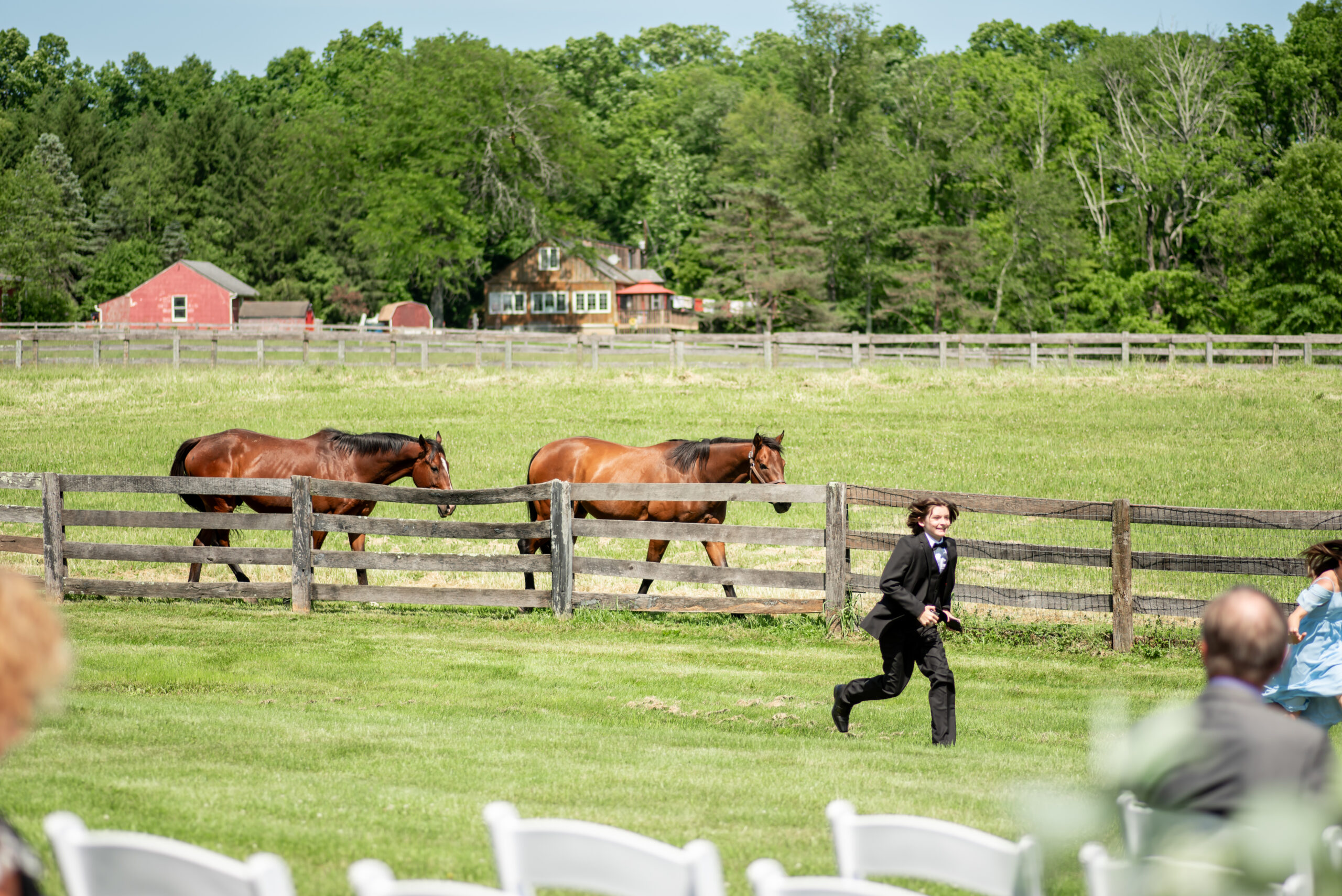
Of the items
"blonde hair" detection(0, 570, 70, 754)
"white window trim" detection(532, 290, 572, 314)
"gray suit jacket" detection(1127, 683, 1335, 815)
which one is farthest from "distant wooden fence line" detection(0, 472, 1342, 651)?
"white window trim" detection(532, 290, 572, 314)

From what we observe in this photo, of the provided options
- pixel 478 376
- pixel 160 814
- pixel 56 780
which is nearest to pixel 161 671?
pixel 56 780

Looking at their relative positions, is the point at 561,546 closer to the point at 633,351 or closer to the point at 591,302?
the point at 633,351

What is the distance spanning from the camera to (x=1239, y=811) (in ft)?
10.2

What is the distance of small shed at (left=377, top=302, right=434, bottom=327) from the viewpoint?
79500mm

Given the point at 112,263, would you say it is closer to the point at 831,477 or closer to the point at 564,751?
the point at 831,477

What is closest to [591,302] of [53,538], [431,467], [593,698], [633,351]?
[633,351]

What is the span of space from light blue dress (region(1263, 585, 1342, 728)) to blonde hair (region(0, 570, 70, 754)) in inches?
257

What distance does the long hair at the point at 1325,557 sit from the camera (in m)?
6.99

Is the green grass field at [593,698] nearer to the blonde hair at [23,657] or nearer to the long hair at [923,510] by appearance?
the long hair at [923,510]

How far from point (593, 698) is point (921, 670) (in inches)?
103

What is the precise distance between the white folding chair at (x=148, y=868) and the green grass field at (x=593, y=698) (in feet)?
6.90

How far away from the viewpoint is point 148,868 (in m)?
2.53

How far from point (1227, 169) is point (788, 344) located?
32.1 m

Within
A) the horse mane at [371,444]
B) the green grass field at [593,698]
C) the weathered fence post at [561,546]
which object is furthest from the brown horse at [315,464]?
the weathered fence post at [561,546]
